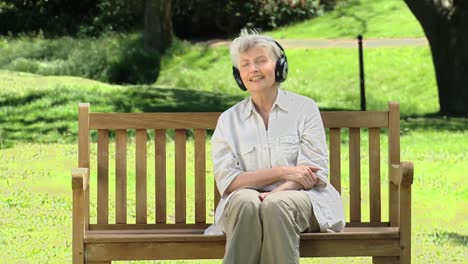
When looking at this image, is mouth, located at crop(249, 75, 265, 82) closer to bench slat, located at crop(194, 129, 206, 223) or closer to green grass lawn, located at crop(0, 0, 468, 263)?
bench slat, located at crop(194, 129, 206, 223)

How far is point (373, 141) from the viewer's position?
6.62 meters

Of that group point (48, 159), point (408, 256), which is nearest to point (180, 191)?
point (408, 256)

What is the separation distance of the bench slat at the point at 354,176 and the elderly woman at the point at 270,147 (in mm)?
500

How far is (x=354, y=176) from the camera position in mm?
6613

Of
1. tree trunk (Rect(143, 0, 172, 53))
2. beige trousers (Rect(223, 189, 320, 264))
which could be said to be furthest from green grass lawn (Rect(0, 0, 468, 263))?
beige trousers (Rect(223, 189, 320, 264))

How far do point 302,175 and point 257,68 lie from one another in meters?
0.56

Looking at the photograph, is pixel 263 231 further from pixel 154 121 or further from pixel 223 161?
pixel 154 121

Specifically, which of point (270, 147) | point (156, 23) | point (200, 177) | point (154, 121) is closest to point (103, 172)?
point (154, 121)

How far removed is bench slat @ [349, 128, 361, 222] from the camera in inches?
260

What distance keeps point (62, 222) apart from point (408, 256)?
3931mm

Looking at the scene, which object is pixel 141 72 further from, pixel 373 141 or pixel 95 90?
pixel 373 141

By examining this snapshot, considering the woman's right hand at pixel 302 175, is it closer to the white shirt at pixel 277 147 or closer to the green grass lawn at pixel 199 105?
the white shirt at pixel 277 147

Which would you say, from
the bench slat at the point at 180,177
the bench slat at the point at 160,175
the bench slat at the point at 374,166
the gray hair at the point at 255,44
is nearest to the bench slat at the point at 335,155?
the bench slat at the point at 374,166

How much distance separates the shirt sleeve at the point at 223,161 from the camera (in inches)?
239
